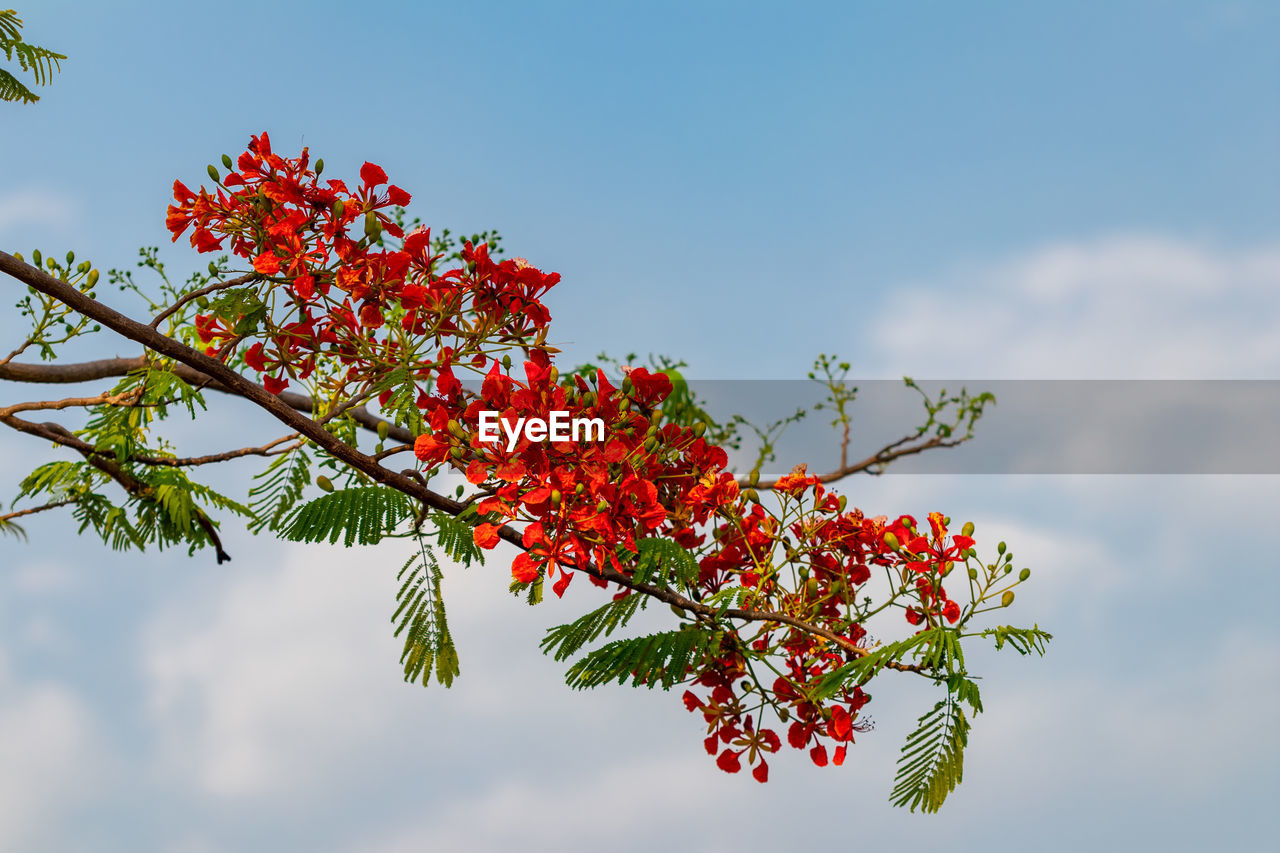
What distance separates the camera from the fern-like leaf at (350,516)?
2078mm

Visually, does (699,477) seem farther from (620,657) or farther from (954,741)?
(954,741)

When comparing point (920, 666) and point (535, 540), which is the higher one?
point (535, 540)

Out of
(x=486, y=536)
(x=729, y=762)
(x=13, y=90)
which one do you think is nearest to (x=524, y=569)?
(x=486, y=536)

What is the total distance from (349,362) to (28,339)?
1378mm

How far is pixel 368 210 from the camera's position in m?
2.16

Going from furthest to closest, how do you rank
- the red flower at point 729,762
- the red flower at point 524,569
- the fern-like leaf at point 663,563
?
the red flower at point 729,762 → the fern-like leaf at point 663,563 → the red flower at point 524,569

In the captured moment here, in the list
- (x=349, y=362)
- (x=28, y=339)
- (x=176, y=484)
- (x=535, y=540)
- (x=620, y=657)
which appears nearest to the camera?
(x=535, y=540)

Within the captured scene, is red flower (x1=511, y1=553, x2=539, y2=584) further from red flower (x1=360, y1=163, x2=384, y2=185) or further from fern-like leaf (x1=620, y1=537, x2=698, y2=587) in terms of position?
red flower (x1=360, y1=163, x2=384, y2=185)

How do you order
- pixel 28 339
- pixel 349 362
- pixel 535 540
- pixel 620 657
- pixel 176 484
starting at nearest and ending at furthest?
pixel 535 540
pixel 620 657
pixel 349 362
pixel 28 339
pixel 176 484

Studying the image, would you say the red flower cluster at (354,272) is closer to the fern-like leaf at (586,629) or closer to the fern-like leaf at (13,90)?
the fern-like leaf at (586,629)

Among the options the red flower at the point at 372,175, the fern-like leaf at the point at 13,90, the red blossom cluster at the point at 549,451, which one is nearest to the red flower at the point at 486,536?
the red blossom cluster at the point at 549,451

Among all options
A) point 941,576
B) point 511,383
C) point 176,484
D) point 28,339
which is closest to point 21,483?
point 176,484

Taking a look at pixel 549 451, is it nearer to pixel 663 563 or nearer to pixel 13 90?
Result: pixel 663 563

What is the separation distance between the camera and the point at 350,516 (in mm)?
2098
